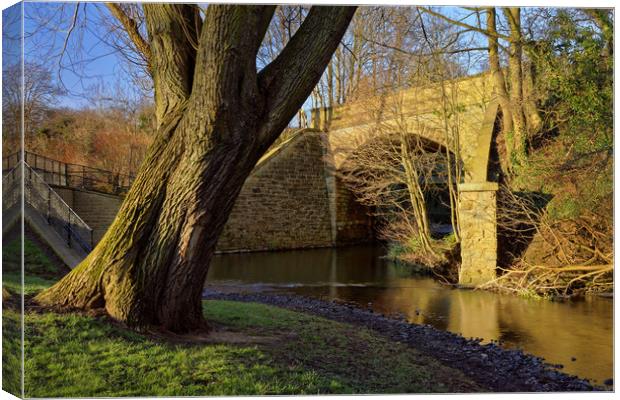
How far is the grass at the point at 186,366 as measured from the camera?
3939 millimetres

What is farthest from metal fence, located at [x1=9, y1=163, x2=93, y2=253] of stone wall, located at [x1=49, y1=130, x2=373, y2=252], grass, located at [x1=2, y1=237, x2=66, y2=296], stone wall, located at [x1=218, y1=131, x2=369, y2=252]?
stone wall, located at [x1=218, y1=131, x2=369, y2=252]

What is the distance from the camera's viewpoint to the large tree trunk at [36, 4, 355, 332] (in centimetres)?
433

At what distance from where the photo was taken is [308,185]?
1497cm

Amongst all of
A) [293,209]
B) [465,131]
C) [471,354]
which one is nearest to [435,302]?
[471,354]

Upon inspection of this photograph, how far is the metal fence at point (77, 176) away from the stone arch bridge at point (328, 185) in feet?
0.04

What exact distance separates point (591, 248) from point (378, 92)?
15.7ft

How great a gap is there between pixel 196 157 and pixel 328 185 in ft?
33.5

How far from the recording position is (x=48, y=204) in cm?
550

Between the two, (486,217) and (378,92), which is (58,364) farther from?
(378,92)

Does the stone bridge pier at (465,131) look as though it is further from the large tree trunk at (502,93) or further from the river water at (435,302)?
the river water at (435,302)

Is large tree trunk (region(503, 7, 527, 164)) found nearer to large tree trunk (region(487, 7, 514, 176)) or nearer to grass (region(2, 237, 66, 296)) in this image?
large tree trunk (region(487, 7, 514, 176))

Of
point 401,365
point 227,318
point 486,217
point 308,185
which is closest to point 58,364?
point 227,318

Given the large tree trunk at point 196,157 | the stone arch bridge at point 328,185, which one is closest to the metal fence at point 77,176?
the stone arch bridge at point 328,185

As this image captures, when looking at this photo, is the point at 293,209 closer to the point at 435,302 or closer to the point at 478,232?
the point at 478,232
